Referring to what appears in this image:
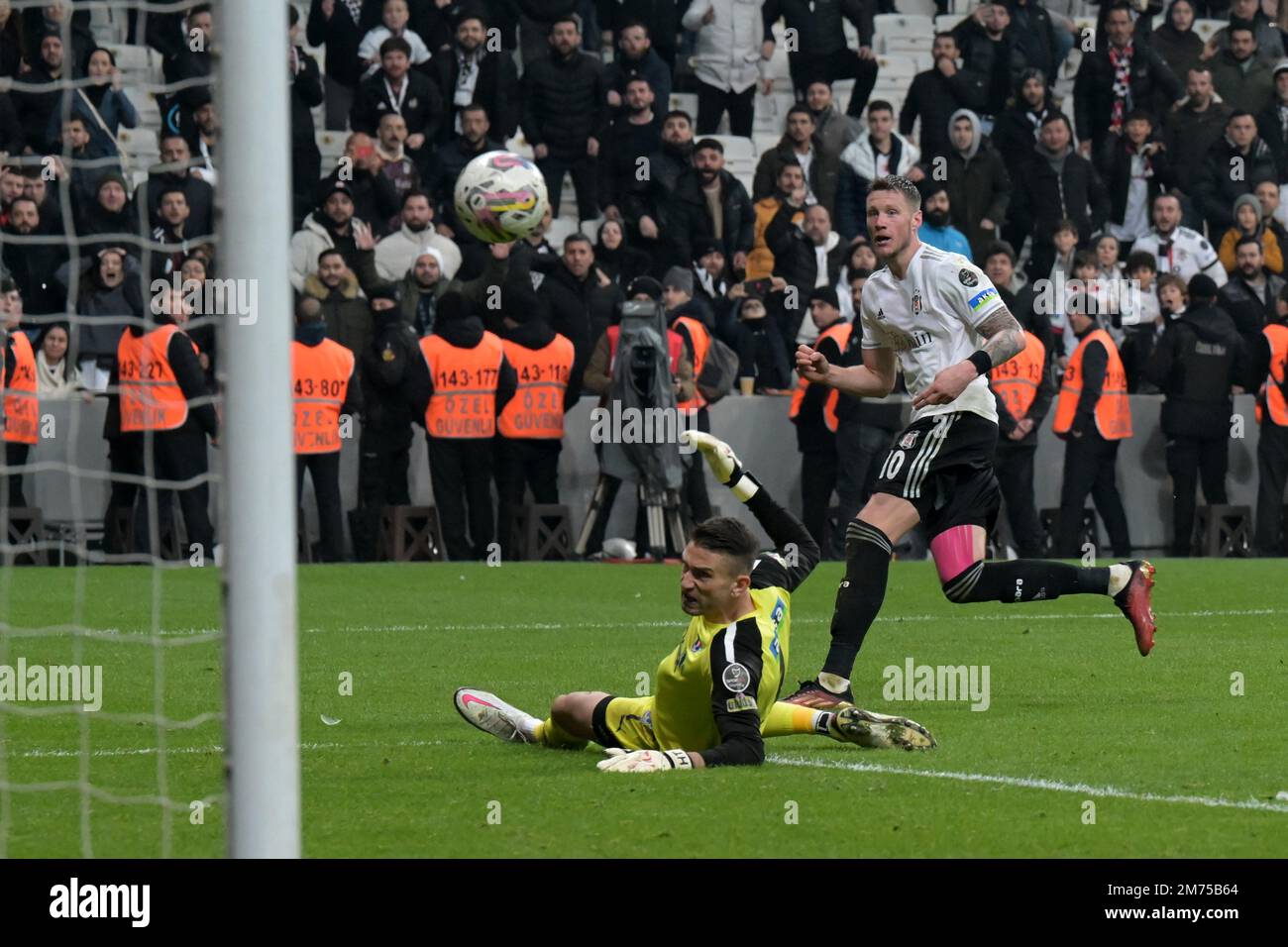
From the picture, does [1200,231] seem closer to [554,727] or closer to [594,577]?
[594,577]

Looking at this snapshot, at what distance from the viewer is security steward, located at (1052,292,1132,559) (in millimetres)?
18219

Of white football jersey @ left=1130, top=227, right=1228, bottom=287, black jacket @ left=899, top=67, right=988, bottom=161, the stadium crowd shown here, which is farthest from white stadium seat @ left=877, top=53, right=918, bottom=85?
white football jersey @ left=1130, top=227, right=1228, bottom=287

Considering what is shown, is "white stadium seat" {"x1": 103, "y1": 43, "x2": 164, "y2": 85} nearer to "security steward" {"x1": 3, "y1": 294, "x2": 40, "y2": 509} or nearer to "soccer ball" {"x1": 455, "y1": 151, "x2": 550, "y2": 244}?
"security steward" {"x1": 3, "y1": 294, "x2": 40, "y2": 509}

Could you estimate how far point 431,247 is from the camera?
60.0 ft

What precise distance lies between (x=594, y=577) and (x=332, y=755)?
26.5 feet

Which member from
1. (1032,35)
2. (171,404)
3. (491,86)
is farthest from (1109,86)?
(171,404)

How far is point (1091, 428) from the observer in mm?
18281

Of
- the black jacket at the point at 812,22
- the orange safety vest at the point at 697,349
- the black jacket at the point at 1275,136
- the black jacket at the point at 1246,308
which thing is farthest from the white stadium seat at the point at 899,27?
the orange safety vest at the point at 697,349

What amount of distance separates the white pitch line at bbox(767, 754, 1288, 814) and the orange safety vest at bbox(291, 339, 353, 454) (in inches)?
386

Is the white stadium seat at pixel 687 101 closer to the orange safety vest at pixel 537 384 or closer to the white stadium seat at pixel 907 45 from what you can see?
the white stadium seat at pixel 907 45

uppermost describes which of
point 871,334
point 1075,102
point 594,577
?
point 1075,102

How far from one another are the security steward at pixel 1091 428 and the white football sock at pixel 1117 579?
9406mm

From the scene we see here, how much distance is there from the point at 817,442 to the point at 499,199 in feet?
12.5

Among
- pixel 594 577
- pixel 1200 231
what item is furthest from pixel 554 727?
pixel 1200 231
